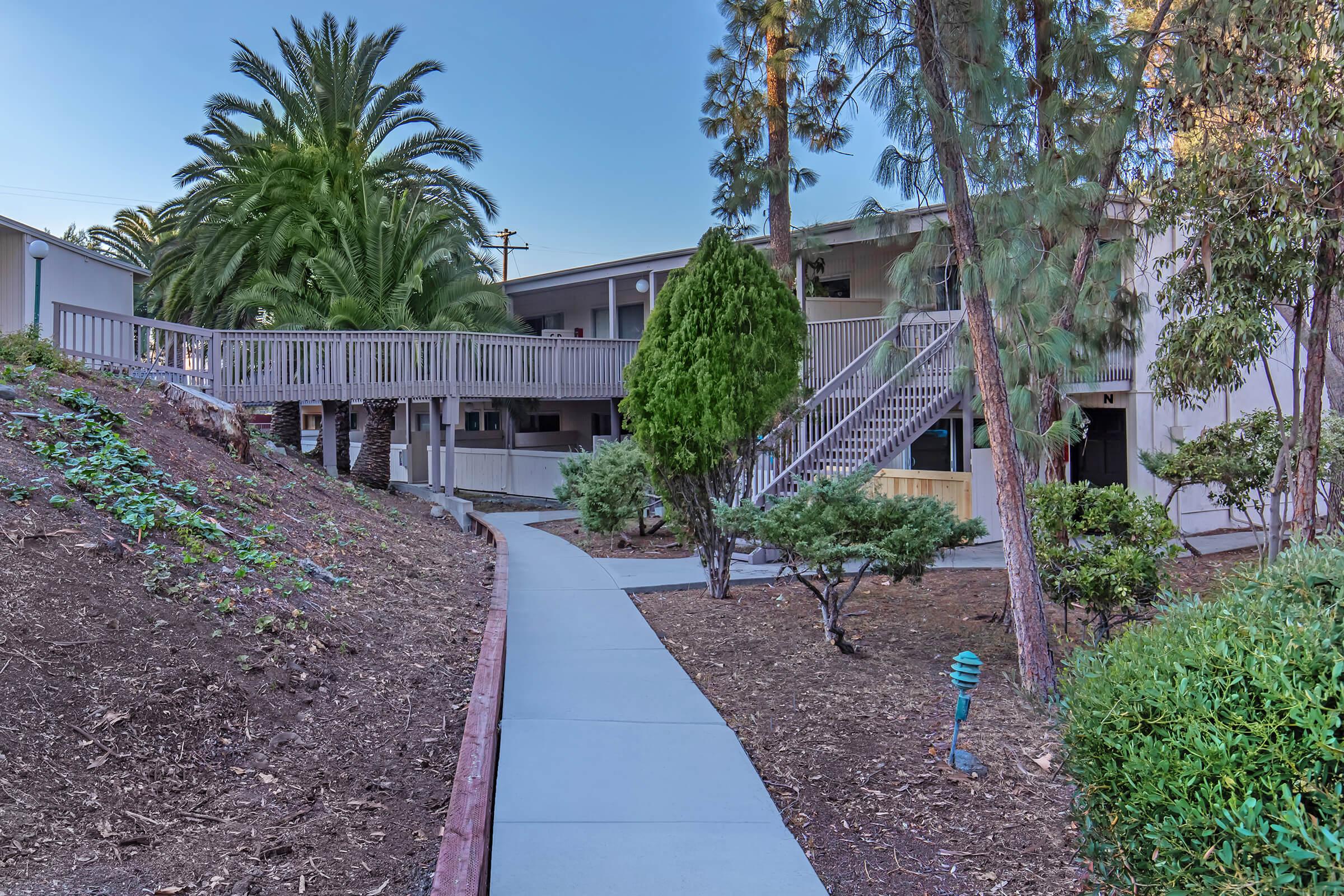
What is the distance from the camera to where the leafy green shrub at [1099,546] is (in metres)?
6.47

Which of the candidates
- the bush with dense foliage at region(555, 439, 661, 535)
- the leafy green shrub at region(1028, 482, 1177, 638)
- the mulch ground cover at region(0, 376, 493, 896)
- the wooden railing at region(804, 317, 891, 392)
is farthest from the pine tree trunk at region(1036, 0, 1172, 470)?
the wooden railing at region(804, 317, 891, 392)

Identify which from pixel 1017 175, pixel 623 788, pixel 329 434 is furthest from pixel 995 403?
pixel 329 434

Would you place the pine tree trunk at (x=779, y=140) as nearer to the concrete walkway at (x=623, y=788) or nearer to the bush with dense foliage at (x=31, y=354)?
the concrete walkway at (x=623, y=788)

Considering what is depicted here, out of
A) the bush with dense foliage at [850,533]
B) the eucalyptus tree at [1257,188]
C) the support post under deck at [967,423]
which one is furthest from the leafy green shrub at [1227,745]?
the support post under deck at [967,423]

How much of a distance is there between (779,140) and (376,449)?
1047 centimetres

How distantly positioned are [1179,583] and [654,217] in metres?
23.6

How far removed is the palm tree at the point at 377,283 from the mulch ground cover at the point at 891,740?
12.1m

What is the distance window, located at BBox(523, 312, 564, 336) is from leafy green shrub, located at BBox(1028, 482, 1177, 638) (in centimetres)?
2015

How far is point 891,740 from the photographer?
5254 mm

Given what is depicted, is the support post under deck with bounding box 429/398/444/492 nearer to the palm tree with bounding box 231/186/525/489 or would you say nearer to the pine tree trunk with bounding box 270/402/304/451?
the palm tree with bounding box 231/186/525/489

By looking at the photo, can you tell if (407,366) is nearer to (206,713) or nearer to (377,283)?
(377,283)

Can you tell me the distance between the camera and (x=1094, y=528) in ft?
23.7

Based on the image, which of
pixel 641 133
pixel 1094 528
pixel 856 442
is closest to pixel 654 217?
pixel 641 133

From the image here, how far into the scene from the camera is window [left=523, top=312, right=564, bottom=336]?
1052 inches
